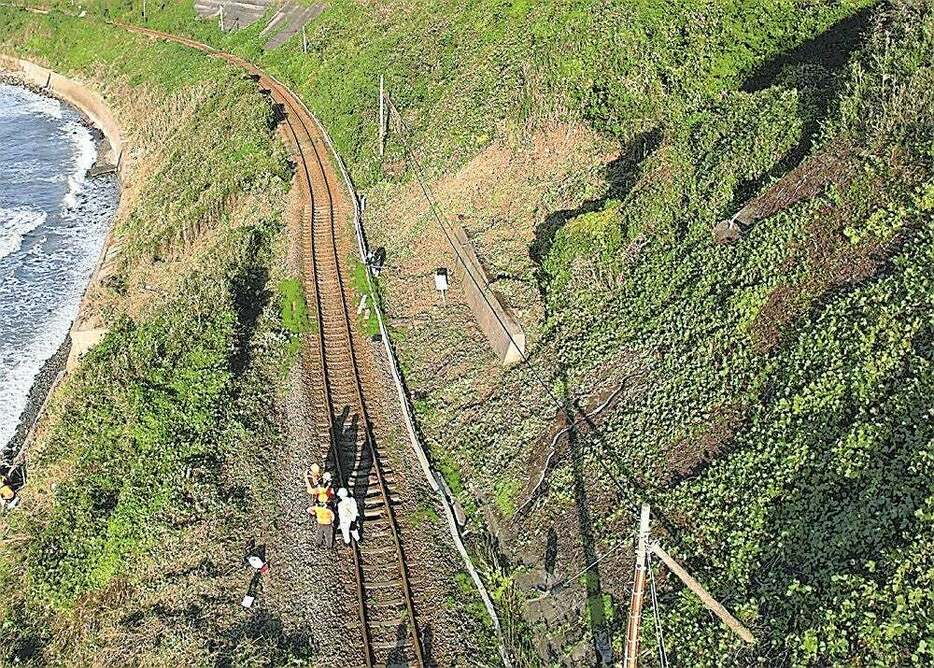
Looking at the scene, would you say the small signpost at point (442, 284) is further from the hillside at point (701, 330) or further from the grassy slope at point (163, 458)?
the grassy slope at point (163, 458)

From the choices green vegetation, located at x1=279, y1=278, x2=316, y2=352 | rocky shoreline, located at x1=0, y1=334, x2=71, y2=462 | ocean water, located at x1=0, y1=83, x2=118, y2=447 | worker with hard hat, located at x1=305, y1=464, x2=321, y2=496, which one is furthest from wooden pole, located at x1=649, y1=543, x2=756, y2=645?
ocean water, located at x1=0, y1=83, x2=118, y2=447

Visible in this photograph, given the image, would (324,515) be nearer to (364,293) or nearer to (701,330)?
(701,330)

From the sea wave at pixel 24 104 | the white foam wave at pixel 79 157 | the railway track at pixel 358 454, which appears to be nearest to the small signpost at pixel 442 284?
the railway track at pixel 358 454

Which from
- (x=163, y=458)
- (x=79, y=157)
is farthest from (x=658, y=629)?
(x=79, y=157)

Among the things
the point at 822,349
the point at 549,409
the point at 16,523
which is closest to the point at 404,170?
the point at 549,409

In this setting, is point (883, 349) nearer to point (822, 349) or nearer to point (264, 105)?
point (822, 349)

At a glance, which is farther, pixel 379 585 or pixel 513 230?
pixel 513 230
